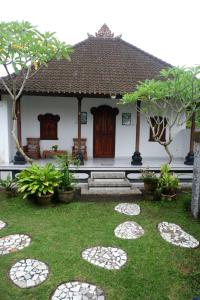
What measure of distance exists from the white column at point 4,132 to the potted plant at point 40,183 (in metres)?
3.20

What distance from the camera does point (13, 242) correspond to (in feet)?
15.9

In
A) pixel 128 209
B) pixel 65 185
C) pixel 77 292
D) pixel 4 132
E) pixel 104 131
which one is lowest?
pixel 77 292

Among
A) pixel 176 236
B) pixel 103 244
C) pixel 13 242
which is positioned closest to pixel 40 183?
pixel 13 242

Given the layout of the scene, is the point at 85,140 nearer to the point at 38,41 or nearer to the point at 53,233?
the point at 38,41

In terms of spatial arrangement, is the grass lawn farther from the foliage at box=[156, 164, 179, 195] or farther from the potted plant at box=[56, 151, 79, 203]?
the foliage at box=[156, 164, 179, 195]

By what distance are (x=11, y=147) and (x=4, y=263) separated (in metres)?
6.98

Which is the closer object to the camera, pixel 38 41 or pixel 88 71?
pixel 38 41

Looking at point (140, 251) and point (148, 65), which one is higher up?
point (148, 65)

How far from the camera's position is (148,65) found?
1195 cm

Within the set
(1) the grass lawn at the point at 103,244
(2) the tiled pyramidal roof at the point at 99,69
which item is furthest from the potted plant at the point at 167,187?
(2) the tiled pyramidal roof at the point at 99,69

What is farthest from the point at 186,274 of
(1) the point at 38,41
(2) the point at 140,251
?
(1) the point at 38,41

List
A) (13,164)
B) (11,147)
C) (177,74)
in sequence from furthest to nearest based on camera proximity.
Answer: (11,147) < (13,164) < (177,74)

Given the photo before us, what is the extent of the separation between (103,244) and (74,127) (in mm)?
7319

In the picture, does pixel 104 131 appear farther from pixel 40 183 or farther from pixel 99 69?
pixel 40 183
